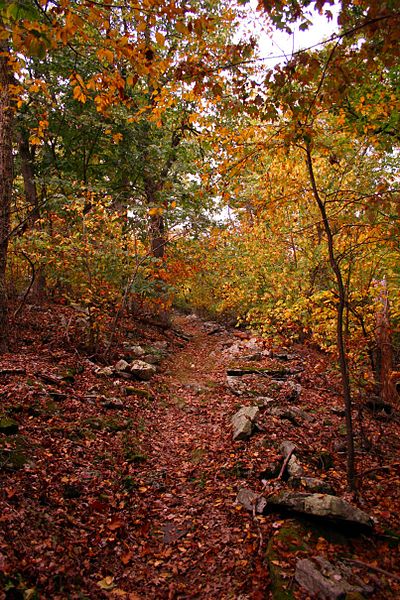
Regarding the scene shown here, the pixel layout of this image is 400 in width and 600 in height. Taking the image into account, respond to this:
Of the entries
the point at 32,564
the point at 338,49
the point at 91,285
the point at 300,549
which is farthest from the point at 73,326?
the point at 338,49

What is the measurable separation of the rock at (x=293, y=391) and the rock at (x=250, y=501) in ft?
11.8

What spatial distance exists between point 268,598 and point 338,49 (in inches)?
201

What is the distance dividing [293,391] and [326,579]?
17.3ft

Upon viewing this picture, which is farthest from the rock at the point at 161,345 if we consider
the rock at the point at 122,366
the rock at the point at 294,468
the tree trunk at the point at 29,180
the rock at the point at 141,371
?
the rock at the point at 294,468

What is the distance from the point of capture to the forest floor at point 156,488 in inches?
136

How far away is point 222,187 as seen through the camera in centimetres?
509

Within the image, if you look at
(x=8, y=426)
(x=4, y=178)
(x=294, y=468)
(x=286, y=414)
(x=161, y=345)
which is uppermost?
(x=4, y=178)

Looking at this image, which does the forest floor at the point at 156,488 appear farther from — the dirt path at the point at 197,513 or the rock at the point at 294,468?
the rock at the point at 294,468

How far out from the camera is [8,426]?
4.89 meters

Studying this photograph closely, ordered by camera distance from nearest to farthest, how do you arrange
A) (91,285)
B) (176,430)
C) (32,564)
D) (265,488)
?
(32,564), (265,488), (176,430), (91,285)

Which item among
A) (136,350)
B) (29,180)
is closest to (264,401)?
(136,350)

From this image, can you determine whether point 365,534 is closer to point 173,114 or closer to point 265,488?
point 265,488

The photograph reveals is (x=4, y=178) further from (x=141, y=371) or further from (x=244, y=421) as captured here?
(x=244, y=421)

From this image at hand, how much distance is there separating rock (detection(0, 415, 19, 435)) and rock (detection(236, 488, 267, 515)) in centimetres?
308
